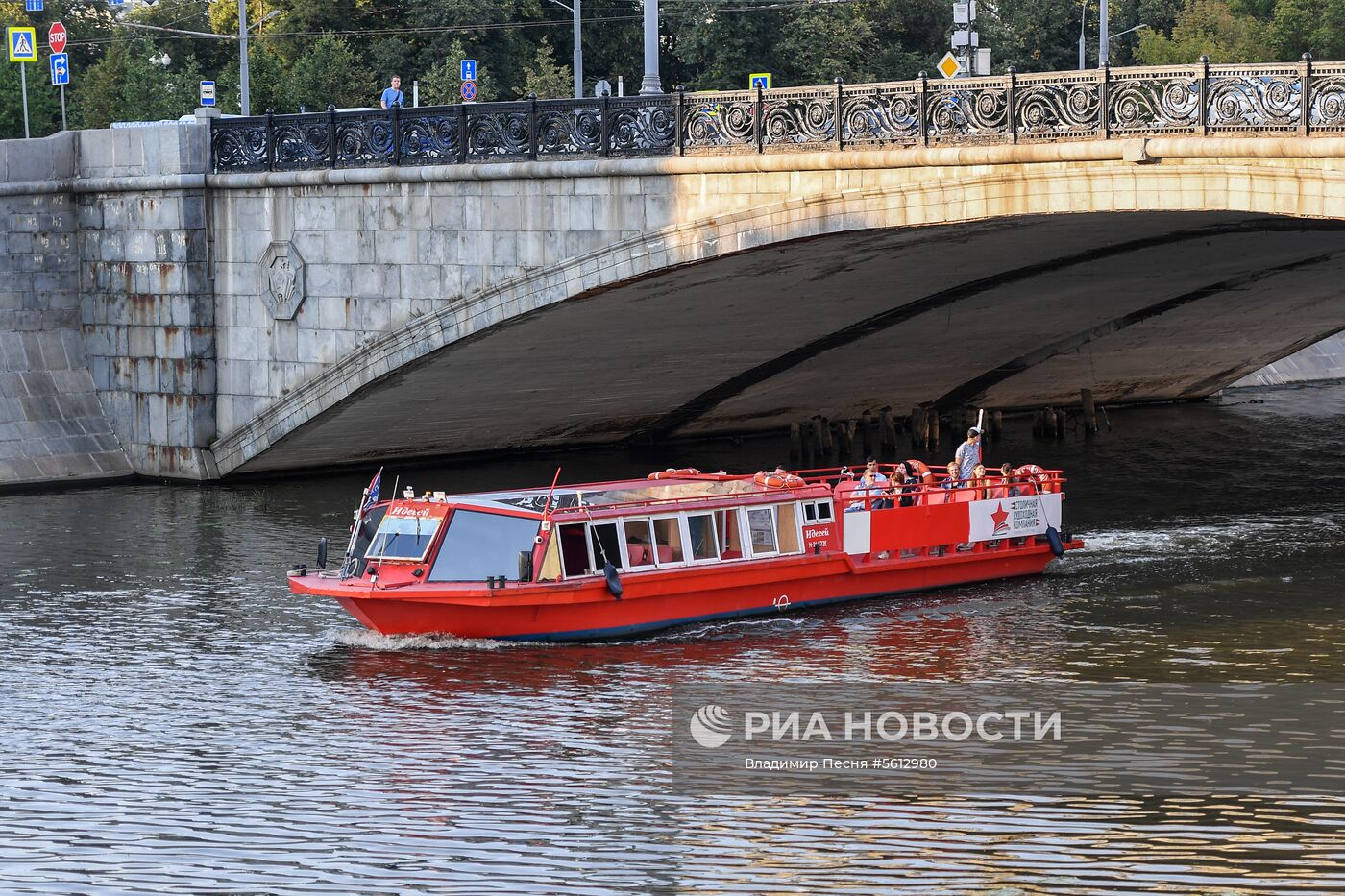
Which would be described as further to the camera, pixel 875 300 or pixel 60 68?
pixel 60 68

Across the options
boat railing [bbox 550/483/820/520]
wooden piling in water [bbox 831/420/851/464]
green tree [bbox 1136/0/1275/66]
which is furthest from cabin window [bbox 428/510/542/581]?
green tree [bbox 1136/0/1275/66]

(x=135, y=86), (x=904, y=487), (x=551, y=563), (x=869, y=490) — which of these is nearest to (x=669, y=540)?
(x=551, y=563)

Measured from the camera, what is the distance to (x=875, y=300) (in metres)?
35.1

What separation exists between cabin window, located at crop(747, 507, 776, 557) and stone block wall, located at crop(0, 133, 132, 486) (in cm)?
1607

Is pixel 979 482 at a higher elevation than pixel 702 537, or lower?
higher

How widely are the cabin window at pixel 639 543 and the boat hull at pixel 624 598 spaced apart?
1.23 ft

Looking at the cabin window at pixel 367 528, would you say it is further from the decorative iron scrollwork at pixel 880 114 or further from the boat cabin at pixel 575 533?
the decorative iron scrollwork at pixel 880 114

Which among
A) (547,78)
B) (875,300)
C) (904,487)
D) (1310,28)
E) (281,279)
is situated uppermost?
(1310,28)

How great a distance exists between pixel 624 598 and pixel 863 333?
1520 centimetres

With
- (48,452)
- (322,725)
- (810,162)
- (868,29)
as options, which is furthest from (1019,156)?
(868,29)

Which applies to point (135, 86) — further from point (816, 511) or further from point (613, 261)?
point (816, 511)

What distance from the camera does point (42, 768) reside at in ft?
61.4

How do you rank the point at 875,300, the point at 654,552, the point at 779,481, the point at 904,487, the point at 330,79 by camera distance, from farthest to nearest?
the point at 330,79
the point at 875,300
the point at 904,487
the point at 779,481
the point at 654,552

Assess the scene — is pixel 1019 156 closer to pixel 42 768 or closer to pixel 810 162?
pixel 810 162
